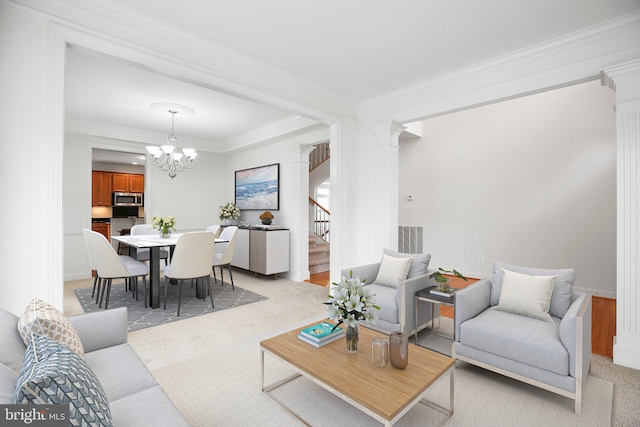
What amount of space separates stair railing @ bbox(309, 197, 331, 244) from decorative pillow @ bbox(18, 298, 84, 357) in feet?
19.7

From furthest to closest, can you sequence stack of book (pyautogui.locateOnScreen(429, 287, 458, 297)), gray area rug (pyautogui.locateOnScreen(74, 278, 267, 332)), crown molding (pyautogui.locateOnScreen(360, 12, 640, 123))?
gray area rug (pyautogui.locateOnScreen(74, 278, 267, 332)) → stack of book (pyautogui.locateOnScreen(429, 287, 458, 297)) → crown molding (pyautogui.locateOnScreen(360, 12, 640, 123))

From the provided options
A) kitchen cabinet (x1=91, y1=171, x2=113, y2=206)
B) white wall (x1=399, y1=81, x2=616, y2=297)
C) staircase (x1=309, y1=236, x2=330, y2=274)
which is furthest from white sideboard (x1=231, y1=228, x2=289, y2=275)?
kitchen cabinet (x1=91, y1=171, x2=113, y2=206)

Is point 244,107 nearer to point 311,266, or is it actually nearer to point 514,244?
point 311,266

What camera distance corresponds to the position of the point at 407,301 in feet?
9.41

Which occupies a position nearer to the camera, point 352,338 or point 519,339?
point 352,338

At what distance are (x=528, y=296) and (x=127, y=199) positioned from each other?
9.12 metres

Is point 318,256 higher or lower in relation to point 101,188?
lower

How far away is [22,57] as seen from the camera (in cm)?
205

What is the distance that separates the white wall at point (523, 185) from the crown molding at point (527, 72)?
221 cm

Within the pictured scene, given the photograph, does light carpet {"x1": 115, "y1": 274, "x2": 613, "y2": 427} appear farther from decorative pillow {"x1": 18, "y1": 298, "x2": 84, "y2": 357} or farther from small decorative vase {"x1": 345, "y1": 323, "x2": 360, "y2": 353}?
decorative pillow {"x1": 18, "y1": 298, "x2": 84, "y2": 357}

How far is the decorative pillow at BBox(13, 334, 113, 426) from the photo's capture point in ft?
2.78

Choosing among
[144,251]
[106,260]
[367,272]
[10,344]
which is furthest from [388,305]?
[144,251]

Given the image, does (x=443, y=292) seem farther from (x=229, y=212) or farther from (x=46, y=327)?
(x=229, y=212)

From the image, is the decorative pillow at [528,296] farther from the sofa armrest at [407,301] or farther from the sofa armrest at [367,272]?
the sofa armrest at [367,272]
